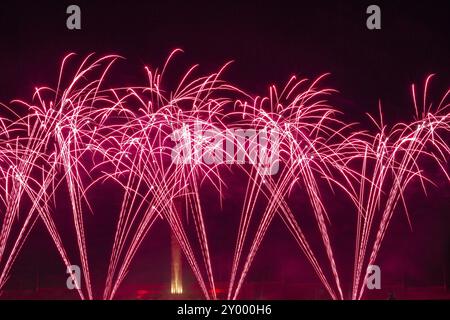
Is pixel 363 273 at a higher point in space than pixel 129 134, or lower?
lower

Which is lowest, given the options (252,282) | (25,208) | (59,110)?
(252,282)

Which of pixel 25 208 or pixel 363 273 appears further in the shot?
pixel 25 208

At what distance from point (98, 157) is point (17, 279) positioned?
4564mm

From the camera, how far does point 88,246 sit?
23953mm

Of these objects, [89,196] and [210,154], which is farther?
[89,196]

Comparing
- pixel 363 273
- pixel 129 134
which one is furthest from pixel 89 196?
pixel 363 273

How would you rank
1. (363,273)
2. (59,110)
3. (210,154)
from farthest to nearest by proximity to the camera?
(363,273), (210,154), (59,110)

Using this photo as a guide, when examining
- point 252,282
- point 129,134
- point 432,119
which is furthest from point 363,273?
point 129,134

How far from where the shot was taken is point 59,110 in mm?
18859
